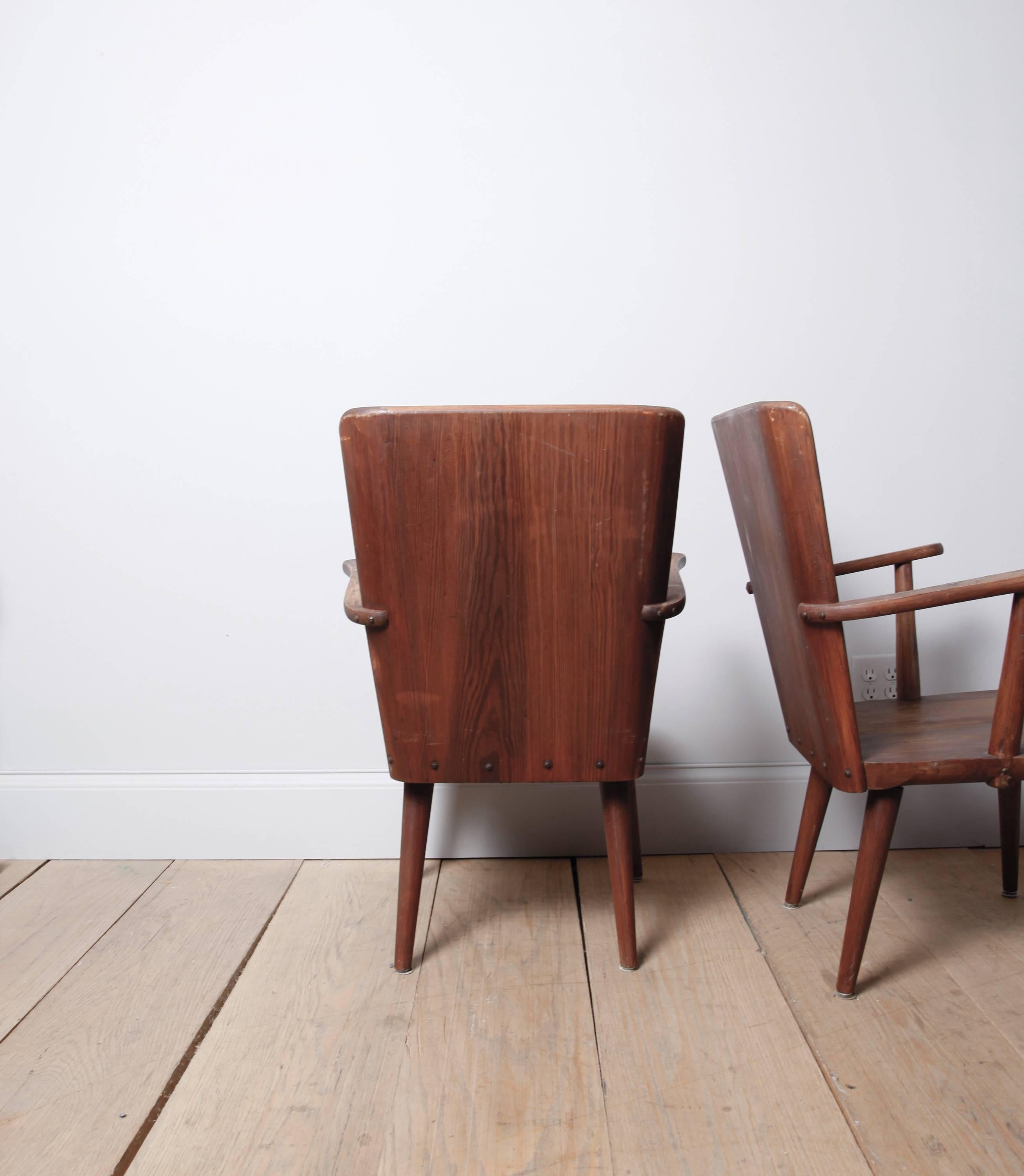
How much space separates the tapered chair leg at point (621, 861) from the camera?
4.18 feet

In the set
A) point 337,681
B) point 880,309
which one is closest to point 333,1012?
point 337,681

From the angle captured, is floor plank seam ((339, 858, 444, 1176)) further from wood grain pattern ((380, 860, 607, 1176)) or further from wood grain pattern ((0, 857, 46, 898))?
wood grain pattern ((0, 857, 46, 898))

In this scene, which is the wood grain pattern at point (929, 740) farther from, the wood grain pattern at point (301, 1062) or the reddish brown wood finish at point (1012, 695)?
the wood grain pattern at point (301, 1062)

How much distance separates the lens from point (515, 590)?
3.74ft

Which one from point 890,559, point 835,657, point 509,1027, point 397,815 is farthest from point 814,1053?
point 397,815

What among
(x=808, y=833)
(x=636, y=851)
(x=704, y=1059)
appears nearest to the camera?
(x=704, y=1059)

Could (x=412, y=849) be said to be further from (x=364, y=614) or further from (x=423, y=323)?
(x=423, y=323)

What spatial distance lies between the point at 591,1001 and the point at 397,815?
646 mm

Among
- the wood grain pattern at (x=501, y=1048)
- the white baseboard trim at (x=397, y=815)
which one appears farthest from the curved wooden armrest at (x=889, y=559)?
the wood grain pattern at (x=501, y=1048)

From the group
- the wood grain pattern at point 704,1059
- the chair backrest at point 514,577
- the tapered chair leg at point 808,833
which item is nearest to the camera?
the wood grain pattern at point 704,1059

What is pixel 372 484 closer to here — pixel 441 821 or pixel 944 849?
pixel 441 821

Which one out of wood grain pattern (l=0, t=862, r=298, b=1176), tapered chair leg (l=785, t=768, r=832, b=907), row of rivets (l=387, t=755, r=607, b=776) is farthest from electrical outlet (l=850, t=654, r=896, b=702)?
wood grain pattern (l=0, t=862, r=298, b=1176)

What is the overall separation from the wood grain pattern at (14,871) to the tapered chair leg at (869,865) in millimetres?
1543

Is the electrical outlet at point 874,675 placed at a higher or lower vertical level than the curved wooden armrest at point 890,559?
A: lower
